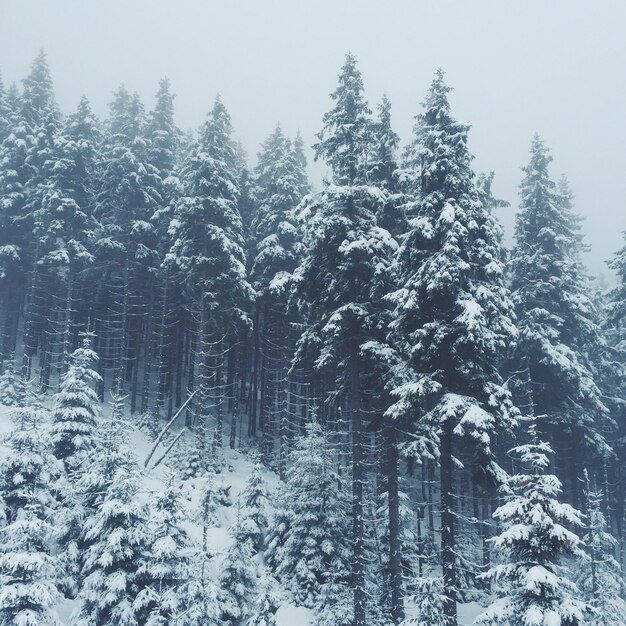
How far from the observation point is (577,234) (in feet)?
154

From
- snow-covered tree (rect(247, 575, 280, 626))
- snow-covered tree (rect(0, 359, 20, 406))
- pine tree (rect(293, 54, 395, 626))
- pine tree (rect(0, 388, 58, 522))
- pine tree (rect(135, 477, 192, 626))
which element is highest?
pine tree (rect(293, 54, 395, 626))

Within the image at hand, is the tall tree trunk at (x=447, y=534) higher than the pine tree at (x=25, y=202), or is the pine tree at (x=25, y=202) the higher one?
the pine tree at (x=25, y=202)

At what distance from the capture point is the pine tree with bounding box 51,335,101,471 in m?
20.7

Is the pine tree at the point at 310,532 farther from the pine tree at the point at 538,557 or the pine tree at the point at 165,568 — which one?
the pine tree at the point at 538,557

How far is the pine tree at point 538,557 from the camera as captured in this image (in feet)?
40.0

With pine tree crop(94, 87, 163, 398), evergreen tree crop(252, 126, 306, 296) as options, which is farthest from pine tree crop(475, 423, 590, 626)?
pine tree crop(94, 87, 163, 398)

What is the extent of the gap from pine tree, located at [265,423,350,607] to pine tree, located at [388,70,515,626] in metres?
4.87

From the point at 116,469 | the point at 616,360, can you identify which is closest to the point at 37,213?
the point at 116,469

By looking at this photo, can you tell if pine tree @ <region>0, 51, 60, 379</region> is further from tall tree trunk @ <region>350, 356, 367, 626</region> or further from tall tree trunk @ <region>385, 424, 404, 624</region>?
tall tree trunk @ <region>385, 424, 404, 624</region>

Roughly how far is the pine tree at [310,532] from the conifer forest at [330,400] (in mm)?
94

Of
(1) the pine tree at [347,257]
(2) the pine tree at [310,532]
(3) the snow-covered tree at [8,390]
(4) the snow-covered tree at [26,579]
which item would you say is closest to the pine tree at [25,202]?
(3) the snow-covered tree at [8,390]

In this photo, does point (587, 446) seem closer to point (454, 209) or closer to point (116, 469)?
point (454, 209)

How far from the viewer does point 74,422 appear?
2125 cm

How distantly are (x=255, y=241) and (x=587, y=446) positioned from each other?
27.4m
